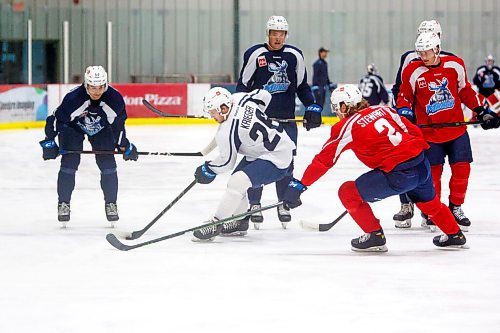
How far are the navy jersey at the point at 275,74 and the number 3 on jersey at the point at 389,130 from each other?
1481mm

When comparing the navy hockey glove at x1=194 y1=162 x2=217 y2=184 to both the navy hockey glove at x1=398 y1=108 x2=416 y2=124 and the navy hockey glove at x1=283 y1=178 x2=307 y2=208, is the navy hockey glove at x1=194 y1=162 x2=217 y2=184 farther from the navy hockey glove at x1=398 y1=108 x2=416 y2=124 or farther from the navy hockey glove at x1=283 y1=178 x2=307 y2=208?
the navy hockey glove at x1=398 y1=108 x2=416 y2=124

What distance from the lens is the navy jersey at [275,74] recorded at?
21.0 ft

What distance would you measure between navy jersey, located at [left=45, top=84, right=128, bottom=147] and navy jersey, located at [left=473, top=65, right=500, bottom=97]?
34.6 ft

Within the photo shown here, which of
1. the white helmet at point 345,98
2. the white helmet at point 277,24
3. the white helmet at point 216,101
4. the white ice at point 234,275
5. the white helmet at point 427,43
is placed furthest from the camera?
the white helmet at point 277,24

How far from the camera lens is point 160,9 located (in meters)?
18.1

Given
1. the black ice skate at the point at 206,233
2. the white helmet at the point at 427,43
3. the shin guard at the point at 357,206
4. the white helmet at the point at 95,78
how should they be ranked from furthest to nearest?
the white helmet at the point at 95,78
the white helmet at the point at 427,43
the black ice skate at the point at 206,233
the shin guard at the point at 357,206

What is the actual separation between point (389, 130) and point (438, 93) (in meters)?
1.08

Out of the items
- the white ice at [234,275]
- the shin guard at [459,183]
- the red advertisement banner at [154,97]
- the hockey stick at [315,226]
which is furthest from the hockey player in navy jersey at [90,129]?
the red advertisement banner at [154,97]

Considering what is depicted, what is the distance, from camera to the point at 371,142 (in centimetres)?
503

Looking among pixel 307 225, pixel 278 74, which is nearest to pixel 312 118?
pixel 278 74

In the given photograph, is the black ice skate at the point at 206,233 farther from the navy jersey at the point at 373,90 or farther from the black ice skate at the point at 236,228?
the navy jersey at the point at 373,90

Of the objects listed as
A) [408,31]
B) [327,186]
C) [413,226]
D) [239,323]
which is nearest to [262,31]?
[408,31]

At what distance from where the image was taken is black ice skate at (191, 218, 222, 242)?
5.54m

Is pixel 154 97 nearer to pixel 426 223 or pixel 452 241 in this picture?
pixel 426 223
